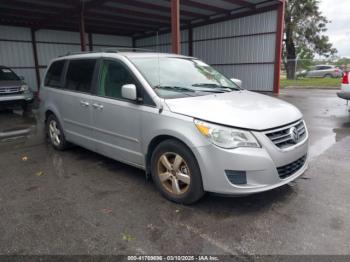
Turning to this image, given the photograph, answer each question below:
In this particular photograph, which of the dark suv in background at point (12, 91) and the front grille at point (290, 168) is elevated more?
the dark suv in background at point (12, 91)

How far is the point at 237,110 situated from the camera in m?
3.12

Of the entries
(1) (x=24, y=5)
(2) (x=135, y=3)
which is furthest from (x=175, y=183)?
(1) (x=24, y=5)

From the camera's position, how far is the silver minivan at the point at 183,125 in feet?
9.43

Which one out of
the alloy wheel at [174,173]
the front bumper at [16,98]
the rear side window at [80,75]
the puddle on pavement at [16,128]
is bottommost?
the puddle on pavement at [16,128]

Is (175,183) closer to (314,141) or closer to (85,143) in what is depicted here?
(85,143)

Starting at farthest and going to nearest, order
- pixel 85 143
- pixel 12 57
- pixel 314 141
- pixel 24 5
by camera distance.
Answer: pixel 12 57
pixel 24 5
pixel 314 141
pixel 85 143

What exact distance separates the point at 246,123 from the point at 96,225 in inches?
72.5

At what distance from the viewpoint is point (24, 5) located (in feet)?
43.8

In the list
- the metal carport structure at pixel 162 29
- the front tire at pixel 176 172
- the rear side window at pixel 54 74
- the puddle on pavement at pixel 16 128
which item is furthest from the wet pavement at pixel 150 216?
the metal carport structure at pixel 162 29

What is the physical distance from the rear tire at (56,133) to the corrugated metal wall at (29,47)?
13.3 meters

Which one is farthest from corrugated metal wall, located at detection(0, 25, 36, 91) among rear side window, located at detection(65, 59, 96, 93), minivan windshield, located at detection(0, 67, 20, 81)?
rear side window, located at detection(65, 59, 96, 93)

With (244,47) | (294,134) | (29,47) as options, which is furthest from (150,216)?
(29,47)

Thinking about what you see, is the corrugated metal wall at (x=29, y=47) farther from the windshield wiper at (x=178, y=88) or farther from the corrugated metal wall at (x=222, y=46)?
the windshield wiper at (x=178, y=88)

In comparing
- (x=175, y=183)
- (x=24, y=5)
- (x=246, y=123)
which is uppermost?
(x=24, y=5)
